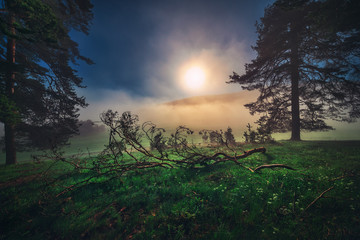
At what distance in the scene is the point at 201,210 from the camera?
2543mm

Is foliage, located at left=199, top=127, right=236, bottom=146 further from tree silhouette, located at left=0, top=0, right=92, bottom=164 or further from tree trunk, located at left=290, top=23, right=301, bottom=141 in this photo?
tree silhouette, located at left=0, top=0, right=92, bottom=164

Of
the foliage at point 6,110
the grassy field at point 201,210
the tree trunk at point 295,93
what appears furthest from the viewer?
the tree trunk at point 295,93

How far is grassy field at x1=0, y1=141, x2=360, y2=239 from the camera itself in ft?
6.57

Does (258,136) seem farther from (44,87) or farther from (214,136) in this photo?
(44,87)

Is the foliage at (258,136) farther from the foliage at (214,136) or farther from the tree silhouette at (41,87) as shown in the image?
the tree silhouette at (41,87)

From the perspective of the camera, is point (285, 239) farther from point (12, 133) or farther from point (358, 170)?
point (12, 133)

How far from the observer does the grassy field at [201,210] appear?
78.8 inches

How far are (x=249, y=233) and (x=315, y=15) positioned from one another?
12.1 m

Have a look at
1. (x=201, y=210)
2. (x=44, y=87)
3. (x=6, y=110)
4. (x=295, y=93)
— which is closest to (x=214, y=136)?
(x=201, y=210)

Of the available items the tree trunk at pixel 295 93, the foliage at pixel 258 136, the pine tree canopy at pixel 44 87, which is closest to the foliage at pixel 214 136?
the foliage at pixel 258 136

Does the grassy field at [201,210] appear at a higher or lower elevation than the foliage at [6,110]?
lower

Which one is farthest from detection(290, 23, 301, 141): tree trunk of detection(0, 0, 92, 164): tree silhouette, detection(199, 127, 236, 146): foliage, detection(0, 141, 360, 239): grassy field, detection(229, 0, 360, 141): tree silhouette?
detection(0, 0, 92, 164): tree silhouette

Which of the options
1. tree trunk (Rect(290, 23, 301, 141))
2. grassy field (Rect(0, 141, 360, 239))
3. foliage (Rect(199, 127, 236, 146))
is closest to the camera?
grassy field (Rect(0, 141, 360, 239))

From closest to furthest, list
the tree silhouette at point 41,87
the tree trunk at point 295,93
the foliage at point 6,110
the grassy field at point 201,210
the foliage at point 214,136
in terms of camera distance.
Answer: the grassy field at point 201,210
the foliage at point 214,136
the foliage at point 6,110
the tree silhouette at point 41,87
the tree trunk at point 295,93
